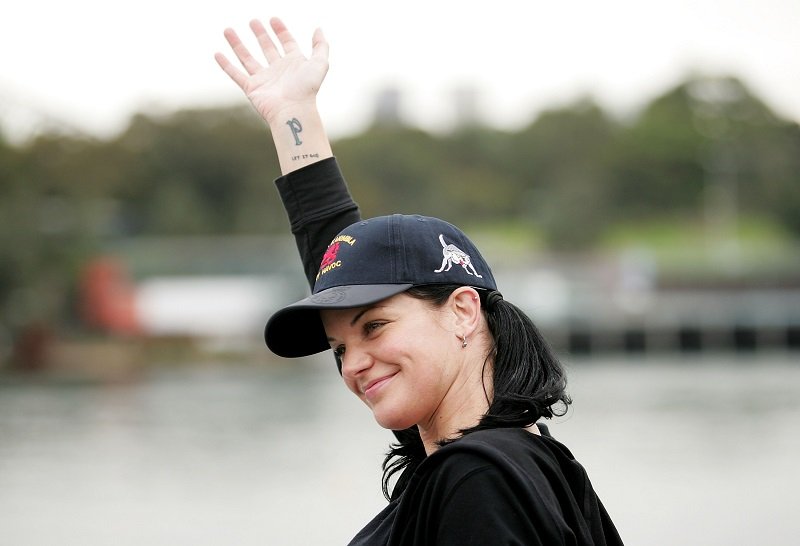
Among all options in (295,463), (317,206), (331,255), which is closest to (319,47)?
(317,206)

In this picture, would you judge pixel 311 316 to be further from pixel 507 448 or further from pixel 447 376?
pixel 507 448

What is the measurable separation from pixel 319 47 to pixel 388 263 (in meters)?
1.03

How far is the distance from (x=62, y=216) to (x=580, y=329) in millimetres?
19778

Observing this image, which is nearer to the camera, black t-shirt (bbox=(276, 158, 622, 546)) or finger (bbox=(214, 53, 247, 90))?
black t-shirt (bbox=(276, 158, 622, 546))

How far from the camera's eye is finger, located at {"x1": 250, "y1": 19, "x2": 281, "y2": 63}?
9.87ft

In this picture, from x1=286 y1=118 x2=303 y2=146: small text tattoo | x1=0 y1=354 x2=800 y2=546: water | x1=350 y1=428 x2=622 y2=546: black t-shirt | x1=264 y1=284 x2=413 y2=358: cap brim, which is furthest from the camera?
x1=0 y1=354 x2=800 y2=546: water

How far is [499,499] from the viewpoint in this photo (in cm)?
181

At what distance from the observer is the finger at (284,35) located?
2.98 metres

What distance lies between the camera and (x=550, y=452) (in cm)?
201

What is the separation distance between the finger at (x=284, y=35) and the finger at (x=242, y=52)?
0.08 metres

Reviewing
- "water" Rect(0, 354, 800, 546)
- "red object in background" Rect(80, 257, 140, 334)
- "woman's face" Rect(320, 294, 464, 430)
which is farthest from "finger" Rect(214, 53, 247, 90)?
"red object in background" Rect(80, 257, 140, 334)

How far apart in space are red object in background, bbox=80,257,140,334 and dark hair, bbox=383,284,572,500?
42.6 meters

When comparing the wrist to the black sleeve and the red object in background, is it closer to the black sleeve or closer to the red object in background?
the black sleeve

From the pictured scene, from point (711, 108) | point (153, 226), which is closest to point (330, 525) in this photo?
point (153, 226)
